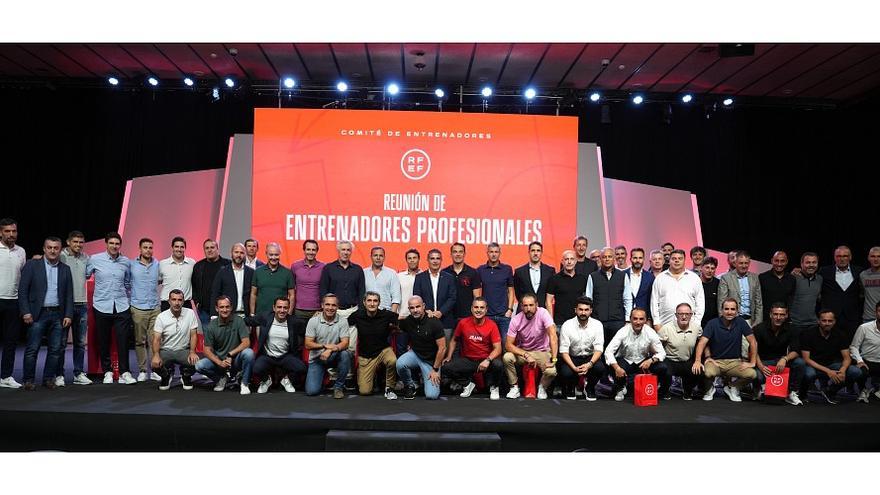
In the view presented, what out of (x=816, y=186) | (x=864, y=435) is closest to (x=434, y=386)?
(x=864, y=435)

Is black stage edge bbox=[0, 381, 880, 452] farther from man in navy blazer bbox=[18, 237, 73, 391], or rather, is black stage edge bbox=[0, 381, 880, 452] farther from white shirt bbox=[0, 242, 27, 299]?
white shirt bbox=[0, 242, 27, 299]

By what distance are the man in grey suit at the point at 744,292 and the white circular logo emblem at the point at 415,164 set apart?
3486mm

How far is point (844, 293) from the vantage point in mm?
5918

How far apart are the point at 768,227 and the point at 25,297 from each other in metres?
9.11

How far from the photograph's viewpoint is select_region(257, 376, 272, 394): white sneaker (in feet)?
17.8

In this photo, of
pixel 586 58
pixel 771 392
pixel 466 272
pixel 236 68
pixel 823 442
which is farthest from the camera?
pixel 236 68

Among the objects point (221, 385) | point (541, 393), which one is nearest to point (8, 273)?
point (221, 385)

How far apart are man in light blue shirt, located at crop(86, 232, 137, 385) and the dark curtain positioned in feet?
10.9

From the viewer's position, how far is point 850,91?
801cm

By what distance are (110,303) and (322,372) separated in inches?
83.1

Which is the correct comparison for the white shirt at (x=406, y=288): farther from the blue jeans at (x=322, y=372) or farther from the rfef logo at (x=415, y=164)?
the rfef logo at (x=415, y=164)

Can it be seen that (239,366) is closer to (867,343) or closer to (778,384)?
(778,384)

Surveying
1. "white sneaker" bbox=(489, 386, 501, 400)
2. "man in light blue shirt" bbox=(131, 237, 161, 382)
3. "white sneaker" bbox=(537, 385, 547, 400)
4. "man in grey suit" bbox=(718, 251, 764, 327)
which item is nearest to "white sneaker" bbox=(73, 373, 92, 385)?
"man in light blue shirt" bbox=(131, 237, 161, 382)

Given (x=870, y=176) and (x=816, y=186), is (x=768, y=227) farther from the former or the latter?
(x=870, y=176)
